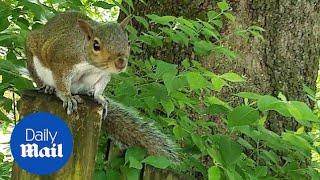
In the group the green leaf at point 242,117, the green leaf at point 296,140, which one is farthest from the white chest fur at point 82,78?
the green leaf at point 296,140

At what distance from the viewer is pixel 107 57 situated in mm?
1739

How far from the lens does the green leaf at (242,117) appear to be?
5.05 ft

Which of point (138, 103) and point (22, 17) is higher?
point (22, 17)

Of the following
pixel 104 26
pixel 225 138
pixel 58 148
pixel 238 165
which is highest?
pixel 104 26

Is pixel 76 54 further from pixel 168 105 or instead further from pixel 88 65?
pixel 168 105

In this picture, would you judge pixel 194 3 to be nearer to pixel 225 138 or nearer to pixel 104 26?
pixel 104 26

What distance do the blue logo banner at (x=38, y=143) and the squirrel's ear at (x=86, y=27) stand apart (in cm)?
58

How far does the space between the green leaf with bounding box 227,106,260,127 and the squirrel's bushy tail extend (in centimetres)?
19

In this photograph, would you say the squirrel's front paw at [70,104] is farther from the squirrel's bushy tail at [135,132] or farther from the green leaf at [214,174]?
the green leaf at [214,174]

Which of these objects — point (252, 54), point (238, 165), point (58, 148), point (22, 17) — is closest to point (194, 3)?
point (252, 54)

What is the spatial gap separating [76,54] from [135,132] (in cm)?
42

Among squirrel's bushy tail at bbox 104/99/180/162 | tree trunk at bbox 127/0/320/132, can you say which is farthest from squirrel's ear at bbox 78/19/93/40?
tree trunk at bbox 127/0/320/132

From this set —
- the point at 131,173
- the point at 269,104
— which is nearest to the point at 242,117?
the point at 269,104

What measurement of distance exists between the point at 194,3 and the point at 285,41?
468 millimetres
